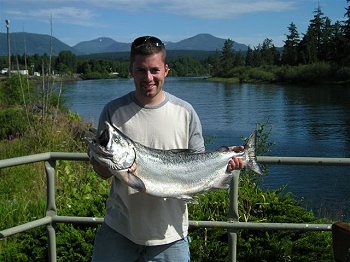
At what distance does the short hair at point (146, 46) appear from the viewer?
9.86 ft

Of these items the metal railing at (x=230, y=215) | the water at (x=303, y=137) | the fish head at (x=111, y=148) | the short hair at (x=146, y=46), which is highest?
the short hair at (x=146, y=46)

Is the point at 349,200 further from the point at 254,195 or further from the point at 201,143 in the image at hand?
the point at 201,143

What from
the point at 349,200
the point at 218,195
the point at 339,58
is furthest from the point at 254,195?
the point at 339,58

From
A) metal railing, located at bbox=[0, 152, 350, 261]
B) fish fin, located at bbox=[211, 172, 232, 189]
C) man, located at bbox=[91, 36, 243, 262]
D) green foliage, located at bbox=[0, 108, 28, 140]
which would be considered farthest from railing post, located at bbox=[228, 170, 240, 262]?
green foliage, located at bbox=[0, 108, 28, 140]

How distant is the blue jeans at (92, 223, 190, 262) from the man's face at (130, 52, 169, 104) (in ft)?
2.60

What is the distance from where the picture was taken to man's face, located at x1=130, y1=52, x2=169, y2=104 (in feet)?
9.86

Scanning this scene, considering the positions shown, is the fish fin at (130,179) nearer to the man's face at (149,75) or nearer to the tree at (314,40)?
the man's face at (149,75)

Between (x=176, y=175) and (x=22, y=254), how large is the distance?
2527mm

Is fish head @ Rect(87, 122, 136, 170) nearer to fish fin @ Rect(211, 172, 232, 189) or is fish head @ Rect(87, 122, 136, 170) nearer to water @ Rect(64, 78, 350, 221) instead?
fish fin @ Rect(211, 172, 232, 189)

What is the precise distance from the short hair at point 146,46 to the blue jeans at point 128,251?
997 mm

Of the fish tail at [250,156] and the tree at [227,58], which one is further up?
the tree at [227,58]

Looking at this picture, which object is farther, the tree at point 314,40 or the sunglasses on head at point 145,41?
the tree at point 314,40

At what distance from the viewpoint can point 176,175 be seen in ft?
10.1

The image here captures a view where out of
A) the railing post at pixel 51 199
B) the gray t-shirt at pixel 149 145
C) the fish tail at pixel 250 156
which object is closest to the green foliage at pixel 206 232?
the railing post at pixel 51 199
